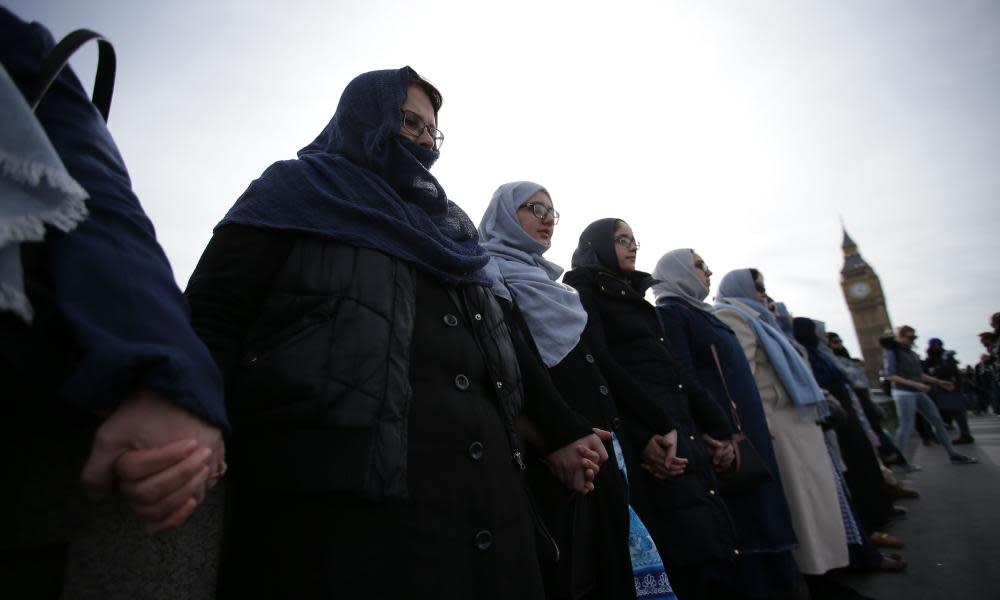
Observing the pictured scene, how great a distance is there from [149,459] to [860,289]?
7855 cm

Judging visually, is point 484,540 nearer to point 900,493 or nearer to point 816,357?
point 816,357

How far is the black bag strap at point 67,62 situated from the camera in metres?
0.73

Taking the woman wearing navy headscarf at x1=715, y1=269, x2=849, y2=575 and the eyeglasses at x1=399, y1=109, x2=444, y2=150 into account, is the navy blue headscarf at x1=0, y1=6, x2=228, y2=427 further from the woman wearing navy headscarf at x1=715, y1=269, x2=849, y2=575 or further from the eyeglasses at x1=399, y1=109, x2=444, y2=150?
the woman wearing navy headscarf at x1=715, y1=269, x2=849, y2=575

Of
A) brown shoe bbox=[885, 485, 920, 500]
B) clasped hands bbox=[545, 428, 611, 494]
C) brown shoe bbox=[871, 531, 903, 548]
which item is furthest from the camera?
brown shoe bbox=[885, 485, 920, 500]

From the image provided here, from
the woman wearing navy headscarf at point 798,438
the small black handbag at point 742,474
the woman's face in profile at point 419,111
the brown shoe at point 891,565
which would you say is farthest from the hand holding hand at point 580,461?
the brown shoe at point 891,565

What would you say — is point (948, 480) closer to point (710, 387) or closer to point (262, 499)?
point (710, 387)

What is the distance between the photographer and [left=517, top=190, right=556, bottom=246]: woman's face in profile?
2824 mm

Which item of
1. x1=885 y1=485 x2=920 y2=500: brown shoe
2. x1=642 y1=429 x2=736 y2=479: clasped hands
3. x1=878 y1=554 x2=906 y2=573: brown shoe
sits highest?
x1=642 y1=429 x2=736 y2=479: clasped hands

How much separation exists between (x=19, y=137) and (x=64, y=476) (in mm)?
553

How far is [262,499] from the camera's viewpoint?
1.10 m

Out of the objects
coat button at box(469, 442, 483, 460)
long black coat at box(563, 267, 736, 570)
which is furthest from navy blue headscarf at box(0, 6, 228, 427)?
long black coat at box(563, 267, 736, 570)

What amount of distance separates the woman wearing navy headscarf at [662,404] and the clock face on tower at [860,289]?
74863 millimetres

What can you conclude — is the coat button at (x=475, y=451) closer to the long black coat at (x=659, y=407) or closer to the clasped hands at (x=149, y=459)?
the clasped hands at (x=149, y=459)

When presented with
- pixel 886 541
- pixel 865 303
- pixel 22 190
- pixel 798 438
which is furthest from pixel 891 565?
pixel 865 303
